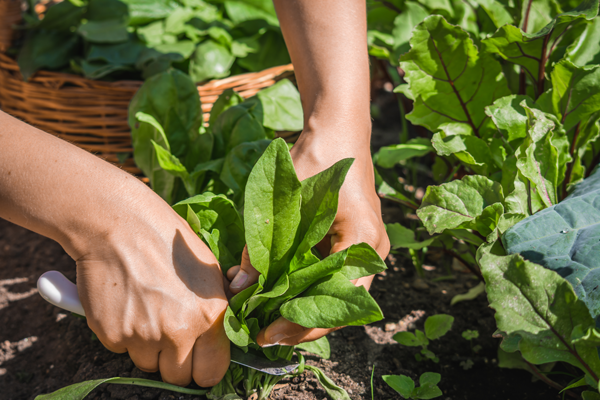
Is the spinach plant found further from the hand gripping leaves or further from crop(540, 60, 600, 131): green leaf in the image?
crop(540, 60, 600, 131): green leaf

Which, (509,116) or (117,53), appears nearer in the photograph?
(509,116)

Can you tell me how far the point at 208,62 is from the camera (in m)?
1.55

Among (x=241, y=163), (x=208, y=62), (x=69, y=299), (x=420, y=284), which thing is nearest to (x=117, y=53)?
(x=208, y=62)

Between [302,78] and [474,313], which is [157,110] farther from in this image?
[474,313]

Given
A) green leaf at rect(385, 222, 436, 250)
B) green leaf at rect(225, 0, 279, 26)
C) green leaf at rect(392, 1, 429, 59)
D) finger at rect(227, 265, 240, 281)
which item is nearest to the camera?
finger at rect(227, 265, 240, 281)

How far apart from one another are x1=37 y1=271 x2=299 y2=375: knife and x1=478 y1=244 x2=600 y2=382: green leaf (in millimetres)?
404

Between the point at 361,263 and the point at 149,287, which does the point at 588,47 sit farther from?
the point at 149,287

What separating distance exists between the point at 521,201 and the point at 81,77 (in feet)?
4.68

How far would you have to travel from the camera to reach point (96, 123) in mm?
1468

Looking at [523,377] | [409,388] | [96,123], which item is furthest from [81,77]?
[523,377]

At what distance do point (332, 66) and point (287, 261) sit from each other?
1.40 ft

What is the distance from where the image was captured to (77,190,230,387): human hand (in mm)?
720

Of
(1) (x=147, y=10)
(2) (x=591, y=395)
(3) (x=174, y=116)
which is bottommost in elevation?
(2) (x=591, y=395)

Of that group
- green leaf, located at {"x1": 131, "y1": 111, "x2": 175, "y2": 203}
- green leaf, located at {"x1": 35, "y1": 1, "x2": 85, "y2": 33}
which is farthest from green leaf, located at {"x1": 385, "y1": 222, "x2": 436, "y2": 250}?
green leaf, located at {"x1": 35, "y1": 1, "x2": 85, "y2": 33}
